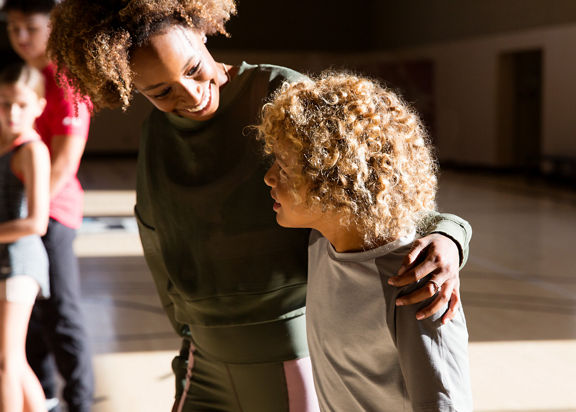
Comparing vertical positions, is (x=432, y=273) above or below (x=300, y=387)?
above

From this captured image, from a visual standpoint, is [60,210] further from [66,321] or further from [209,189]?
[209,189]

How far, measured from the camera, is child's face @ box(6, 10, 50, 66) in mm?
2631

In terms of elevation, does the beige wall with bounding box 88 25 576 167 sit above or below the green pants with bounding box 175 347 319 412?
below

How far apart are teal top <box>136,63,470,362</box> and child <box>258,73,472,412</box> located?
0.18 m

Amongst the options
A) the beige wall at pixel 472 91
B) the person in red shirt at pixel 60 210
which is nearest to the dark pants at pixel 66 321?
the person in red shirt at pixel 60 210

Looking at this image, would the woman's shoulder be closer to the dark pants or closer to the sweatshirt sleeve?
the sweatshirt sleeve

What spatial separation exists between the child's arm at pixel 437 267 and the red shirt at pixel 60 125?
173cm

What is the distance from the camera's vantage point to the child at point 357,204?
1209 millimetres

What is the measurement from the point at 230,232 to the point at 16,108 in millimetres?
1307

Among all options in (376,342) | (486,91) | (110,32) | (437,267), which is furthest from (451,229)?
(486,91)

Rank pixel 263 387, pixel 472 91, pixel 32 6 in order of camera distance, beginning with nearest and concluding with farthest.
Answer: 1. pixel 263 387
2. pixel 32 6
3. pixel 472 91

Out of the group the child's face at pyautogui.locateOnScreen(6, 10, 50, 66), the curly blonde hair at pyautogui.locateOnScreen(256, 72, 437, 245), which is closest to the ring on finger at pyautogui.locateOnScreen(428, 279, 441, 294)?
the curly blonde hair at pyautogui.locateOnScreen(256, 72, 437, 245)

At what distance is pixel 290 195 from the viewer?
4.25 feet

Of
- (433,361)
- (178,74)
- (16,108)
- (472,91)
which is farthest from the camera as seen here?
(472,91)
